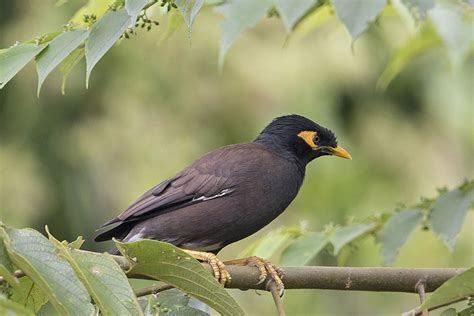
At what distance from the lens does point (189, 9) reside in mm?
2406

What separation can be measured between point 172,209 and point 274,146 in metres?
0.71

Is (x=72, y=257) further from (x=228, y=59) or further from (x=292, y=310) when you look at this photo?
(x=228, y=59)

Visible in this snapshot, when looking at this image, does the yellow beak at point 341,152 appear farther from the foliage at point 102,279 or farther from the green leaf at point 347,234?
the foliage at point 102,279

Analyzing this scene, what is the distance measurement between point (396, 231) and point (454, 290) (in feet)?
5.27

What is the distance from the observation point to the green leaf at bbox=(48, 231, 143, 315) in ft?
6.64

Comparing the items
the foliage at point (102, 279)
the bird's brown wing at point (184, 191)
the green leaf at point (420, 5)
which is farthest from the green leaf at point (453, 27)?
the foliage at point (102, 279)

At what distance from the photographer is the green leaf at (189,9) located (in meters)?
2.37

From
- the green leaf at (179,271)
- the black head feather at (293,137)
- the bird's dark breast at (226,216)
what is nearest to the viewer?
the green leaf at (179,271)

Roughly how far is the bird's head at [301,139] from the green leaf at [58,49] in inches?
74.0

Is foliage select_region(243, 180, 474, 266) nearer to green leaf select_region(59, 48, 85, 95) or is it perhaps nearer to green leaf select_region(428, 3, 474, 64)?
green leaf select_region(428, 3, 474, 64)

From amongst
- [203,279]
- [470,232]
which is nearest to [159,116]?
[470,232]

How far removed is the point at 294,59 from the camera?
336 inches

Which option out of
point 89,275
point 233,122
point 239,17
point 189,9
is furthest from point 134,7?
point 233,122

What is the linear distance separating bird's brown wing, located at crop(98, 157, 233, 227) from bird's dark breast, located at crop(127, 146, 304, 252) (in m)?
0.04
